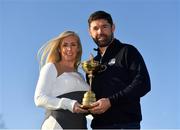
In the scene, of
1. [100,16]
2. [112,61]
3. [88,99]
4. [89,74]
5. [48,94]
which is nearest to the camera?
[88,99]

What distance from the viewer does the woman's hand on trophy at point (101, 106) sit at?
18.7ft

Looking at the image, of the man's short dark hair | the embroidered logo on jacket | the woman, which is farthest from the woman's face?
the embroidered logo on jacket

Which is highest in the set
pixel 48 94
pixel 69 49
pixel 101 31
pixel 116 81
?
pixel 101 31

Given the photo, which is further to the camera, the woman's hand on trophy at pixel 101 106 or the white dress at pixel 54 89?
the white dress at pixel 54 89

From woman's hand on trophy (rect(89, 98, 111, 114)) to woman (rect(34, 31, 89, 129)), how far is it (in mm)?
Result: 153

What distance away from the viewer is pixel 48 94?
595 centimetres

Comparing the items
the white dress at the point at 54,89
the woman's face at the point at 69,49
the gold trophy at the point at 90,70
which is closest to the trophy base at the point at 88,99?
the gold trophy at the point at 90,70

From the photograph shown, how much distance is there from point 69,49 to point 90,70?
0.39m

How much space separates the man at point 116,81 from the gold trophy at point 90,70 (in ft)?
0.19

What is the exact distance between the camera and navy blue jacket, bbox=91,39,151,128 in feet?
19.1

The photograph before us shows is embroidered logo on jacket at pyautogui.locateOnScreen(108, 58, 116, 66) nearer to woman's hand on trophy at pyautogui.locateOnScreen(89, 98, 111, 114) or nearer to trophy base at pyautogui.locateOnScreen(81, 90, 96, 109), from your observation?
trophy base at pyautogui.locateOnScreen(81, 90, 96, 109)

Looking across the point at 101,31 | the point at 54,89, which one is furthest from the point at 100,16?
the point at 54,89

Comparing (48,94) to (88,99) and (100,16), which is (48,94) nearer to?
(88,99)

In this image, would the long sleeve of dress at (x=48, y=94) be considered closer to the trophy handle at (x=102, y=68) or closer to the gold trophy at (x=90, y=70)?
the gold trophy at (x=90, y=70)
